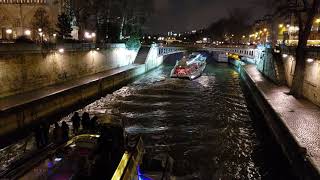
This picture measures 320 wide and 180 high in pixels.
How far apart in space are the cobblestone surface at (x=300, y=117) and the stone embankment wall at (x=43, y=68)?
17977mm

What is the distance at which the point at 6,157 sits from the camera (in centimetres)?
1509

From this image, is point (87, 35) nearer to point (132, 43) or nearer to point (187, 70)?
point (132, 43)

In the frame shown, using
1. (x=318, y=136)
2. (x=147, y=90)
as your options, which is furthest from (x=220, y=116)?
(x=147, y=90)

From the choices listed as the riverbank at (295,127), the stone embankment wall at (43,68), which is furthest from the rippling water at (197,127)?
the stone embankment wall at (43,68)

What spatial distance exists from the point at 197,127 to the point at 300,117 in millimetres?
6262

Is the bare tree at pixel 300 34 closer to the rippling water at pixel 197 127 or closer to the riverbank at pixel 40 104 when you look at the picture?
the rippling water at pixel 197 127

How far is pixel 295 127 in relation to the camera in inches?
637

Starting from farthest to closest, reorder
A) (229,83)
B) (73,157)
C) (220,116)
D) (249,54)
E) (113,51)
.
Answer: (249,54), (113,51), (229,83), (220,116), (73,157)

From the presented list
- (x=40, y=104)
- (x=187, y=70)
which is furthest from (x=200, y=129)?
(x=187, y=70)

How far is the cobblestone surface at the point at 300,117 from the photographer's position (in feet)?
45.3

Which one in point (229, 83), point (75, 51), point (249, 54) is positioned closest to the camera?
point (75, 51)

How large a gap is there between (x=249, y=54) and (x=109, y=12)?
84.3ft

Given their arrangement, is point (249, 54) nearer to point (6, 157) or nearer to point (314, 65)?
point (314, 65)

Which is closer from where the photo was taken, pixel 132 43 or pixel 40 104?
pixel 40 104
